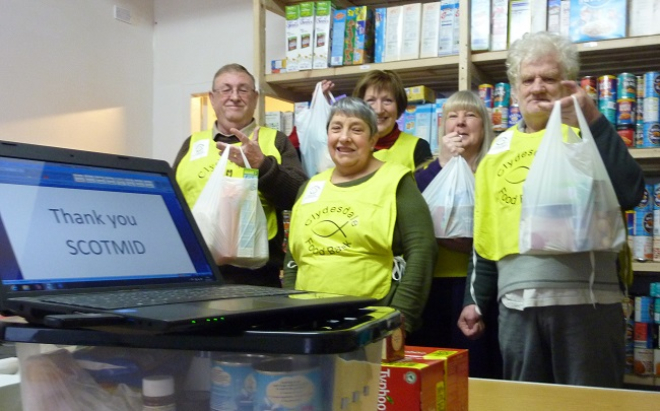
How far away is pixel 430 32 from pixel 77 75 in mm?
1983

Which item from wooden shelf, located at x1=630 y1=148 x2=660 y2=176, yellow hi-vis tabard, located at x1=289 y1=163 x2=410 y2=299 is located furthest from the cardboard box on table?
wooden shelf, located at x1=630 y1=148 x2=660 y2=176

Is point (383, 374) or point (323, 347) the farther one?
point (383, 374)

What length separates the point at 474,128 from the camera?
2.23 meters

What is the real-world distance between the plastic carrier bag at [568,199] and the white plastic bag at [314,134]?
3.29ft

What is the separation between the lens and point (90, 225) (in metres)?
0.72

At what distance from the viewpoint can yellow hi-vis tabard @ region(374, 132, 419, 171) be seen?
2.34 m

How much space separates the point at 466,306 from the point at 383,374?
1198 mm

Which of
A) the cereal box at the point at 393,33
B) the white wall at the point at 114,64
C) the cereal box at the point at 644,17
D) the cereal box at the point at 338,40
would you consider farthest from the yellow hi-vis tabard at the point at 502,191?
the white wall at the point at 114,64

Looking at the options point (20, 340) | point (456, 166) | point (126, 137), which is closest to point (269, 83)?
point (126, 137)

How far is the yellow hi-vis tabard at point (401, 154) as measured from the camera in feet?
7.67

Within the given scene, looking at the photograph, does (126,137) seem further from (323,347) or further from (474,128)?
(323,347)

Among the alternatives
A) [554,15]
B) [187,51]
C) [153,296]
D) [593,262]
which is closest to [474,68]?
[554,15]

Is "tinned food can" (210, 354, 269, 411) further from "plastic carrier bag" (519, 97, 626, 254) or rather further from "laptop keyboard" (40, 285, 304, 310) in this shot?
"plastic carrier bag" (519, 97, 626, 254)

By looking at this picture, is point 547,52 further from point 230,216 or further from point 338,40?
point 338,40
